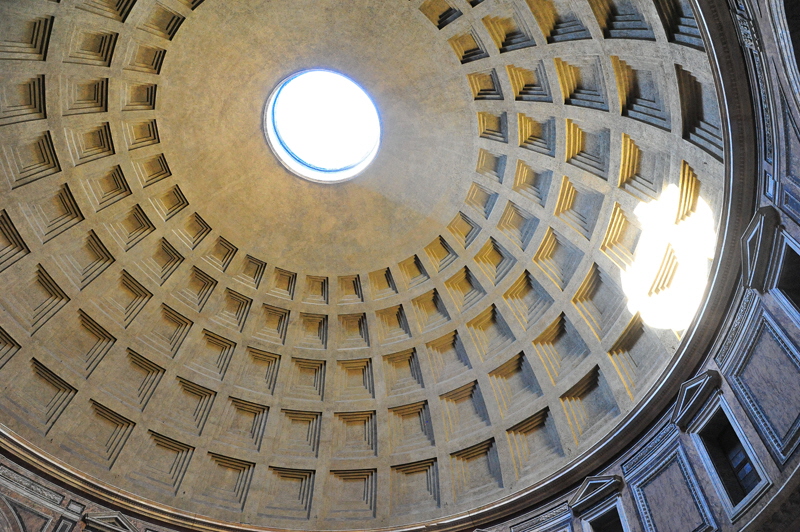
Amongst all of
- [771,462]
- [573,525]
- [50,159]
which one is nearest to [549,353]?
[573,525]

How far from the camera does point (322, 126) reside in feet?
92.5

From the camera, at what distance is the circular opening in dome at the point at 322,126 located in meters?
24.3

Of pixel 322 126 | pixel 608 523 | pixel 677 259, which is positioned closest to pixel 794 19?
pixel 677 259

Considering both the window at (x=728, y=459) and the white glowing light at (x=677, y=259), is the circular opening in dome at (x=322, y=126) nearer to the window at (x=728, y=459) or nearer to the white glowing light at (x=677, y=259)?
the white glowing light at (x=677, y=259)

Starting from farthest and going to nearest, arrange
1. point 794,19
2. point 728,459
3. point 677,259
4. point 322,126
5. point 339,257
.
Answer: point 322,126 → point 339,257 → point 677,259 → point 728,459 → point 794,19

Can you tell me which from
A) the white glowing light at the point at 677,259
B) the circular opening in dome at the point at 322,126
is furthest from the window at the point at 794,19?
the circular opening in dome at the point at 322,126

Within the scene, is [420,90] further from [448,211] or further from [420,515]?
[420,515]

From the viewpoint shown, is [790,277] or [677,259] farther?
[677,259]

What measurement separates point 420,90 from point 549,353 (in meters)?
10.2

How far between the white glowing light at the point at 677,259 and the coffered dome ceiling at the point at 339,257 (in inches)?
3.4

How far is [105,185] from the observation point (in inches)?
886

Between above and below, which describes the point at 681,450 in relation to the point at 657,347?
below

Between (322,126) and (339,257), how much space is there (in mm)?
6720

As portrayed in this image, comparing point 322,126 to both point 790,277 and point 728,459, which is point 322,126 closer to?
point 790,277
